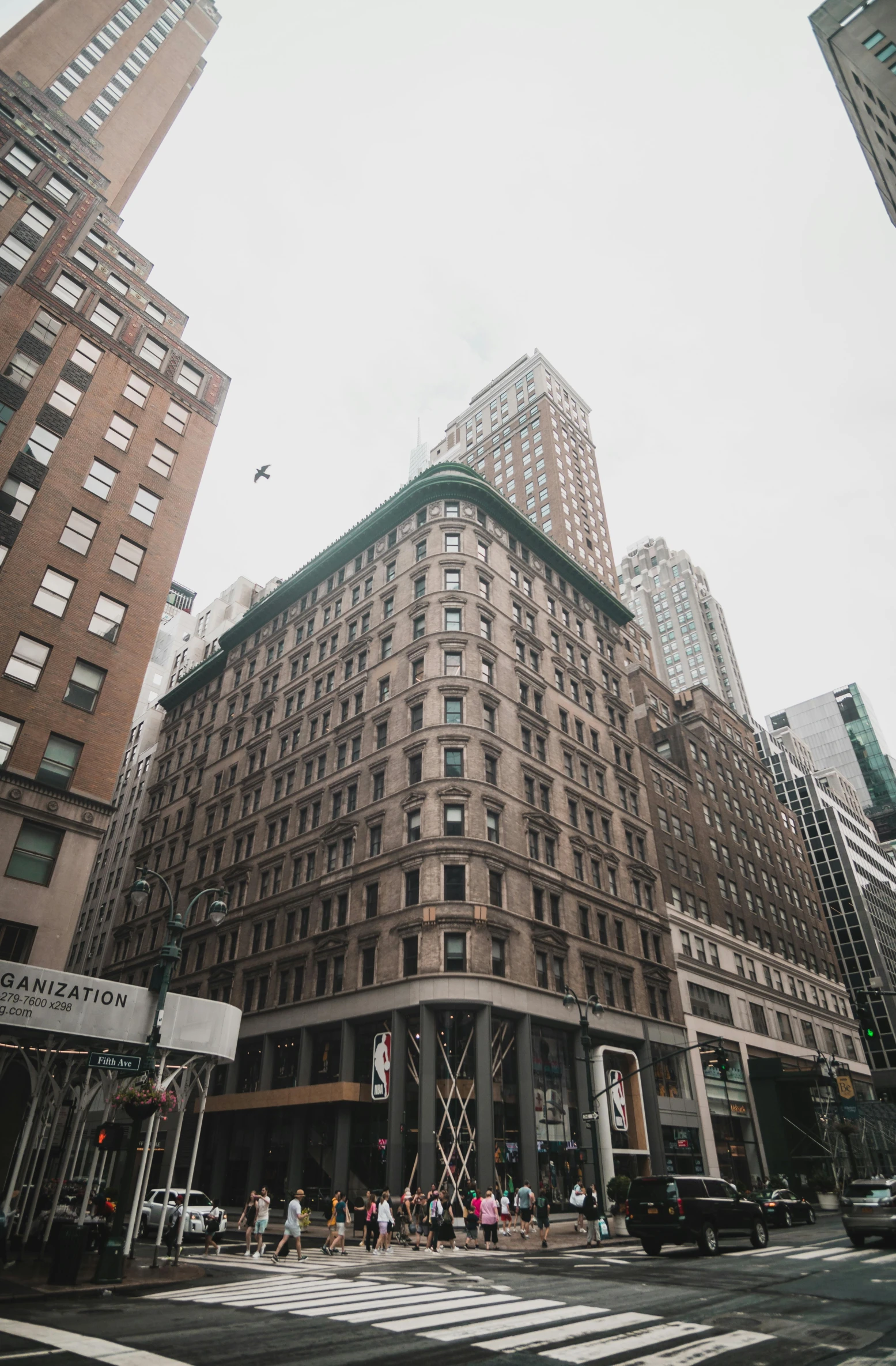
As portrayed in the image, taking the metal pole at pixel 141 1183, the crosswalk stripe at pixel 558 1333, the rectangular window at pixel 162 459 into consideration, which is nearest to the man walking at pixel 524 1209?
the metal pole at pixel 141 1183

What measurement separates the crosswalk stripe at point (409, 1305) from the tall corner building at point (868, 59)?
72499 millimetres

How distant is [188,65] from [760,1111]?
120537mm

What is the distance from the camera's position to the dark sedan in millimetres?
30766

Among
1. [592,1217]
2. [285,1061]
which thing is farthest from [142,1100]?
[285,1061]

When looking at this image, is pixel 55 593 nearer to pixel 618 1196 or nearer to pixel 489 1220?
pixel 489 1220

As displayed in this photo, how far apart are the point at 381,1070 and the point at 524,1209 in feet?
24.5

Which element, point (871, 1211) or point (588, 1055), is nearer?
point (871, 1211)

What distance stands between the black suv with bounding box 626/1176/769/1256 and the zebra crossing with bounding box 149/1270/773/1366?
7.80 meters

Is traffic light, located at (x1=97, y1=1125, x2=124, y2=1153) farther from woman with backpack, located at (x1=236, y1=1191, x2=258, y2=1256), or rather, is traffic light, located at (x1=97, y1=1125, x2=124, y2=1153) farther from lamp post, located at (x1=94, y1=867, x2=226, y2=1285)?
woman with backpack, located at (x1=236, y1=1191, x2=258, y2=1256)

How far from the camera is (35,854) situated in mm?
25812

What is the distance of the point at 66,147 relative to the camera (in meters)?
41.4

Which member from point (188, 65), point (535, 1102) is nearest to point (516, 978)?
point (535, 1102)

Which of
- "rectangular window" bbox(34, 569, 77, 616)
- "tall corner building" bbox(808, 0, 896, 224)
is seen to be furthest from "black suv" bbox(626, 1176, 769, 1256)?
"tall corner building" bbox(808, 0, 896, 224)

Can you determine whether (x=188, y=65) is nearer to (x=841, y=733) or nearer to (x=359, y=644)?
(x=359, y=644)
